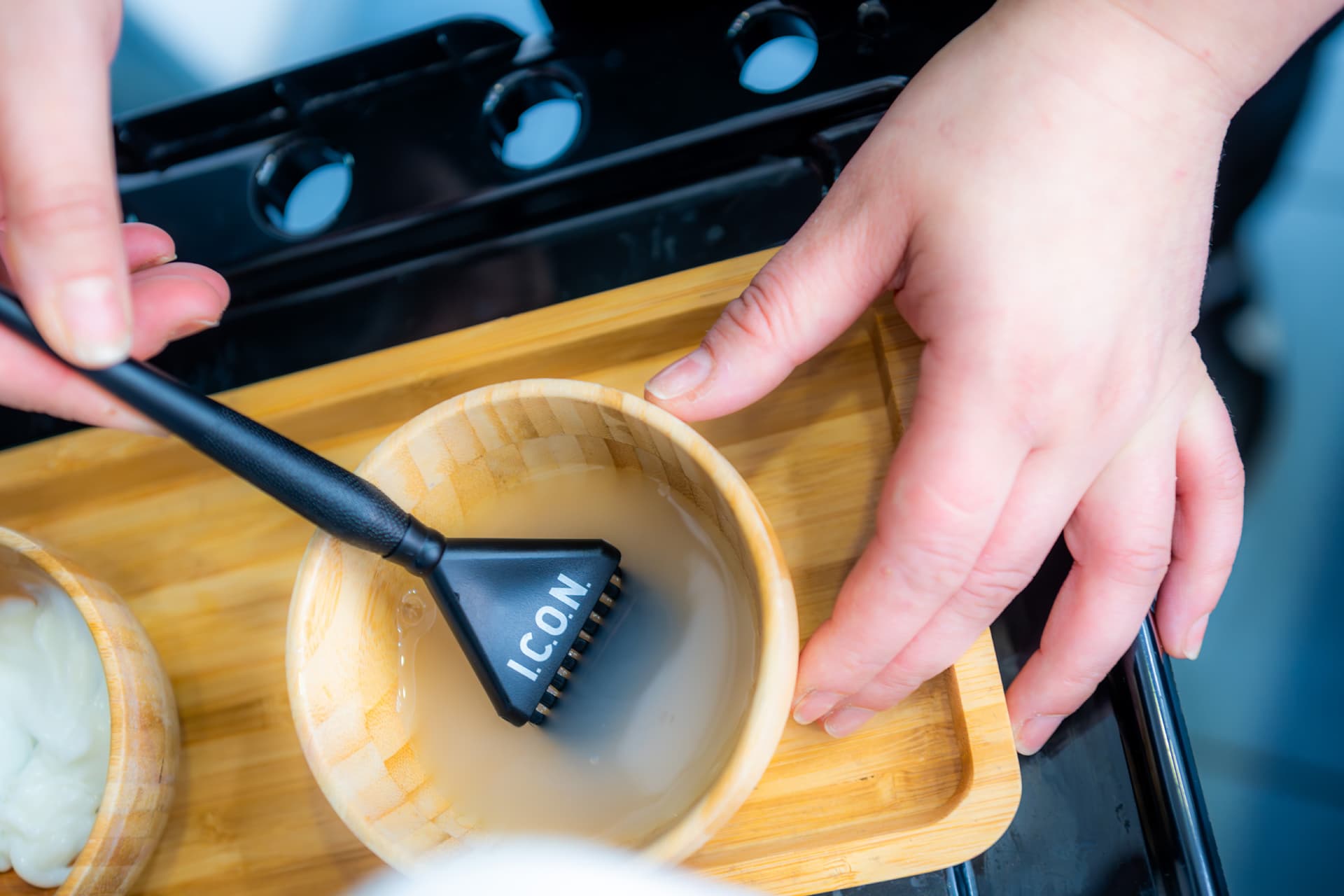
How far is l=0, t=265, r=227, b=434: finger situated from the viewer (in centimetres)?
49

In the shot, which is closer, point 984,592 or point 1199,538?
point 984,592

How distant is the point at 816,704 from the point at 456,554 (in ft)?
0.64

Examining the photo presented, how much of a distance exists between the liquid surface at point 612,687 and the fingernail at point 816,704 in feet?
0.17

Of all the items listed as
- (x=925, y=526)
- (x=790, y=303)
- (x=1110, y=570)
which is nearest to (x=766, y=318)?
(x=790, y=303)

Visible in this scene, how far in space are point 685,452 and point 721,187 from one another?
31cm

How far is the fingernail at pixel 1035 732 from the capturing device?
22.9 inches

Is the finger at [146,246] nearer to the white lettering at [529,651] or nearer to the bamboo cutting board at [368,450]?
the bamboo cutting board at [368,450]

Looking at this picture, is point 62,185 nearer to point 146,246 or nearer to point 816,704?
point 146,246

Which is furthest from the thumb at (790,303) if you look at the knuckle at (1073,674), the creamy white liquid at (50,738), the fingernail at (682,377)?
the creamy white liquid at (50,738)

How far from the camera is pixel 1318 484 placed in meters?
0.75

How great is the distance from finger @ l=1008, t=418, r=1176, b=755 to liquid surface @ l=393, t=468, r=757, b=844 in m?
0.21

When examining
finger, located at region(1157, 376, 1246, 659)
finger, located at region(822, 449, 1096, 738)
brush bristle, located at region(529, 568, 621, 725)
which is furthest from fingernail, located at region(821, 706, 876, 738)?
finger, located at region(1157, 376, 1246, 659)

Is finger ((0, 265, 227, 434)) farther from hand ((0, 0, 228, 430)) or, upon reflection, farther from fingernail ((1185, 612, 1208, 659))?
fingernail ((1185, 612, 1208, 659))

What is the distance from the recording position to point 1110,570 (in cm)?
55
